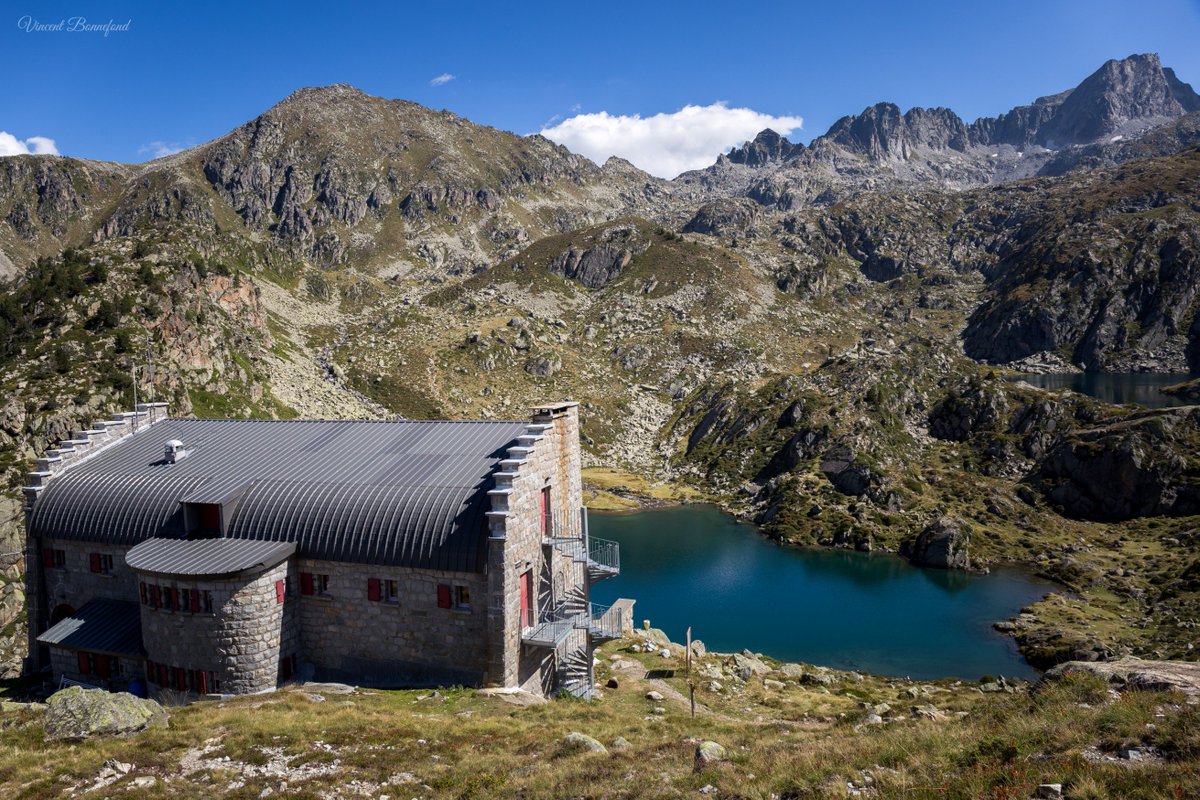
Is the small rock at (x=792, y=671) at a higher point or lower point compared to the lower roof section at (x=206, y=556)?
lower

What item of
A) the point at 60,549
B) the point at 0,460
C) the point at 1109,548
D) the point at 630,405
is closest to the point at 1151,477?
the point at 1109,548

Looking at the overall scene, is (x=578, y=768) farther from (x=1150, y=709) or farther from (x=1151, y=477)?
(x=1151, y=477)

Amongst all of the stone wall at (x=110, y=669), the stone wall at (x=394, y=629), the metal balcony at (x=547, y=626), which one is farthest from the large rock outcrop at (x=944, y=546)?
the stone wall at (x=110, y=669)

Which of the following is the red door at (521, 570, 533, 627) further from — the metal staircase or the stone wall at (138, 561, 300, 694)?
the stone wall at (138, 561, 300, 694)

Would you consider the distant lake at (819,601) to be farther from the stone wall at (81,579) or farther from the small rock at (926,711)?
the stone wall at (81,579)

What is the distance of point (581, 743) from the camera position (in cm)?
2083

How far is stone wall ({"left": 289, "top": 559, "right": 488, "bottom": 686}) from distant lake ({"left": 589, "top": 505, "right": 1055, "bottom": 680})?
114 feet

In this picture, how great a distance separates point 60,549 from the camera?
34.6 metres

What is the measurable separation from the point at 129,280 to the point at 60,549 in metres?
67.5

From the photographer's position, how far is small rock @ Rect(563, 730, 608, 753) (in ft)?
67.1

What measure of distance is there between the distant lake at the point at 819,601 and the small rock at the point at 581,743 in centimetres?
3937

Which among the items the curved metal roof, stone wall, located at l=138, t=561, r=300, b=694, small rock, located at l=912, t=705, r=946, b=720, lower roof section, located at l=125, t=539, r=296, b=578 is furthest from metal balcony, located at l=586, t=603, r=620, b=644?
lower roof section, located at l=125, t=539, r=296, b=578

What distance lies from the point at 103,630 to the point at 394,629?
14632mm

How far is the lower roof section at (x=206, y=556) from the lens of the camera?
27.7m
